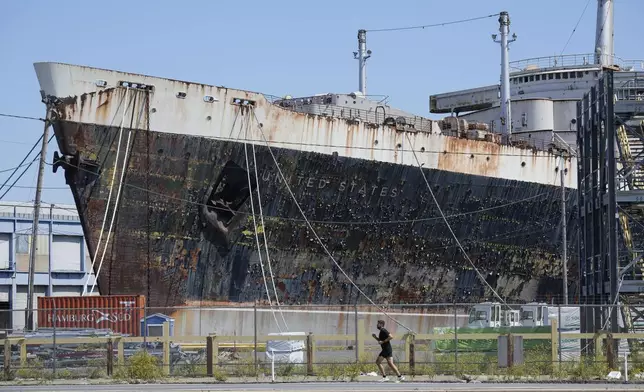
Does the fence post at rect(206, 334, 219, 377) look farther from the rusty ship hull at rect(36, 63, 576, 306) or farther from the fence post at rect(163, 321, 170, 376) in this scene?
the rusty ship hull at rect(36, 63, 576, 306)

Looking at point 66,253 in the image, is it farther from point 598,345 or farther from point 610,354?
point 610,354

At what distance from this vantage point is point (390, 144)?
Result: 36625 millimetres

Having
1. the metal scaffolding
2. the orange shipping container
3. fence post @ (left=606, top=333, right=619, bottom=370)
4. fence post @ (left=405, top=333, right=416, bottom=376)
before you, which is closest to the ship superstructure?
the orange shipping container

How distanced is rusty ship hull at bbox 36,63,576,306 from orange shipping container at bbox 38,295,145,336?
1.63 m

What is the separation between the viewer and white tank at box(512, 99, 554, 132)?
46281mm

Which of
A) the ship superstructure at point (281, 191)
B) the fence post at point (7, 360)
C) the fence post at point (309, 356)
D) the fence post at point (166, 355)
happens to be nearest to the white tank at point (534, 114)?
the ship superstructure at point (281, 191)

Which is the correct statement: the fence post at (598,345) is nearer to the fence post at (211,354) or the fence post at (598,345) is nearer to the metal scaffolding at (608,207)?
the metal scaffolding at (608,207)

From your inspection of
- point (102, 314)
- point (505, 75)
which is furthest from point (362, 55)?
point (102, 314)

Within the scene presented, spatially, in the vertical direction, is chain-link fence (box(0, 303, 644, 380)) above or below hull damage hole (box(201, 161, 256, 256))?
below

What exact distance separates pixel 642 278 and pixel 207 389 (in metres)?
15.2

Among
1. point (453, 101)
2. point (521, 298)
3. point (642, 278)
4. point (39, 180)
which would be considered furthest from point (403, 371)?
point (453, 101)

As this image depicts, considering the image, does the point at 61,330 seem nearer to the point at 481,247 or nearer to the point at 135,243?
the point at 135,243

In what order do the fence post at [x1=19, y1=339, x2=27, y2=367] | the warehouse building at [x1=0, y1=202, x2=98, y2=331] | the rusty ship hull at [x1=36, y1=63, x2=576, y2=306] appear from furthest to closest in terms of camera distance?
the warehouse building at [x1=0, y1=202, x2=98, y2=331], the rusty ship hull at [x1=36, y1=63, x2=576, y2=306], the fence post at [x1=19, y1=339, x2=27, y2=367]

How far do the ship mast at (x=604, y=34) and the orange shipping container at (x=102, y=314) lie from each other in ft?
84.0
